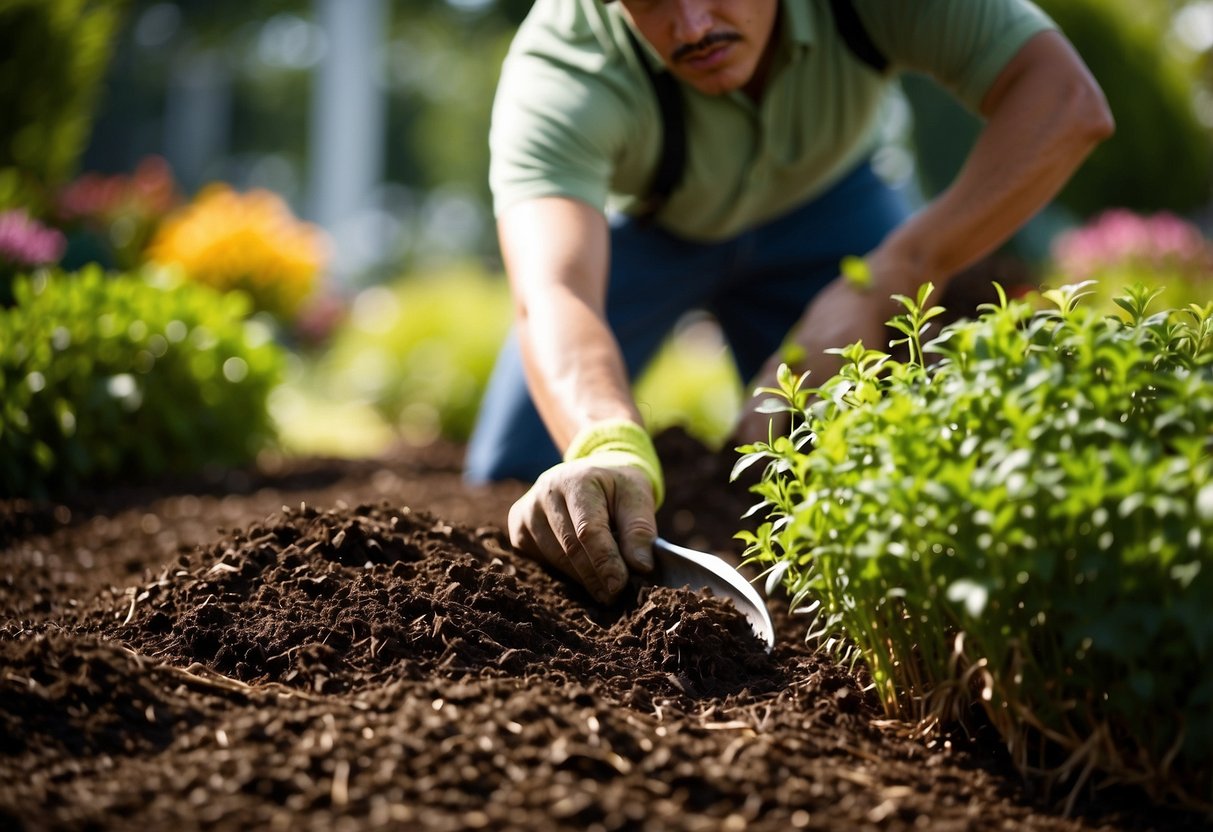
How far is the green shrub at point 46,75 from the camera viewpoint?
6.29 m

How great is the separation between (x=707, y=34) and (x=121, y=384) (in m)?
2.35

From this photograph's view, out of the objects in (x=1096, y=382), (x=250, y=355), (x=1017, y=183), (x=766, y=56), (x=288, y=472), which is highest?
(x=766, y=56)

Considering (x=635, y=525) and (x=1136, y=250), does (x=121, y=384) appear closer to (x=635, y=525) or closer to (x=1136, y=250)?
(x=635, y=525)

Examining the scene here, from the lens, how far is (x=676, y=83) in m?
2.88

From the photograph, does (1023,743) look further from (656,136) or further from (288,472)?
(288,472)

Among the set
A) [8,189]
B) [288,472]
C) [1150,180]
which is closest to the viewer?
[288,472]

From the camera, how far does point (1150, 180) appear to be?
30.3ft

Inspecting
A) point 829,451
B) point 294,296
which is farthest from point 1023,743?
point 294,296

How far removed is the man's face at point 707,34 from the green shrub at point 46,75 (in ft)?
17.0

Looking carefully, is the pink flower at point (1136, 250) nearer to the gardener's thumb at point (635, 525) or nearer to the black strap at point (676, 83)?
the black strap at point (676, 83)

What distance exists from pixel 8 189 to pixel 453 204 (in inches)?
1100

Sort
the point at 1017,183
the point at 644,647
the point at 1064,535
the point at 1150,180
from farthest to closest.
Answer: the point at 1150,180
the point at 1017,183
the point at 644,647
the point at 1064,535

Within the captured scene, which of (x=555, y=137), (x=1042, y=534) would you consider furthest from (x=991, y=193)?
(x=1042, y=534)

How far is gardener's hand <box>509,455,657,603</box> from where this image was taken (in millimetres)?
1960
